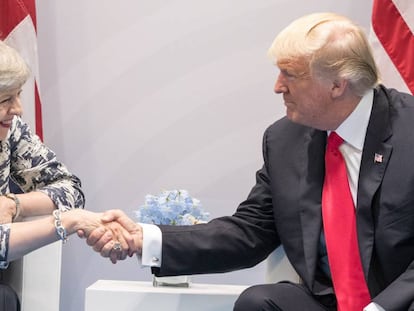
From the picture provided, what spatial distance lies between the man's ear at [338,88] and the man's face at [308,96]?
12 millimetres

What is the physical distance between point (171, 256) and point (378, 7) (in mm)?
1371

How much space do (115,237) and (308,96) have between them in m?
0.70

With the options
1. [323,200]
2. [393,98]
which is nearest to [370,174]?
[323,200]

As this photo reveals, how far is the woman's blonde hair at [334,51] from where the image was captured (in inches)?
92.2

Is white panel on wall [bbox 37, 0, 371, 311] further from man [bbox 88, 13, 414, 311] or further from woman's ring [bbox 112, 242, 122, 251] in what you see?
woman's ring [bbox 112, 242, 122, 251]

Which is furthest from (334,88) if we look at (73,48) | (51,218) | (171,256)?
(73,48)

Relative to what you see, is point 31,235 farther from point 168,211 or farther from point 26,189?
point 168,211

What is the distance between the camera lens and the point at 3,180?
254 centimetres

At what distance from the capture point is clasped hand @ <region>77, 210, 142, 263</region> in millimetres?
2443

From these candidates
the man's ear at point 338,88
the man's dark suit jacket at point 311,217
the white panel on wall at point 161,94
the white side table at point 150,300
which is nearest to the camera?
the man's dark suit jacket at point 311,217

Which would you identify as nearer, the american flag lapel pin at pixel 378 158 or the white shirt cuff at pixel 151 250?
the american flag lapel pin at pixel 378 158

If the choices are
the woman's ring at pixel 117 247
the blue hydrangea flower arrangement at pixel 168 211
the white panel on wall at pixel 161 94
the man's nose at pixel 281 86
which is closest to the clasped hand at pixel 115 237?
the woman's ring at pixel 117 247

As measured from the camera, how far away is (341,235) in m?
2.33

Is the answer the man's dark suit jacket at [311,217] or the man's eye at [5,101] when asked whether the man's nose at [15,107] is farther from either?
the man's dark suit jacket at [311,217]
